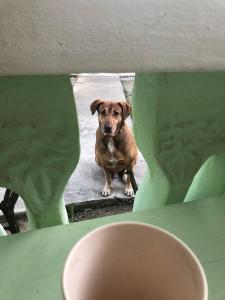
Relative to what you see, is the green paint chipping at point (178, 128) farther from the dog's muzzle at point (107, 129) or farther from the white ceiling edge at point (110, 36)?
the dog's muzzle at point (107, 129)

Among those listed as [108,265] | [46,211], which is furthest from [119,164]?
[108,265]

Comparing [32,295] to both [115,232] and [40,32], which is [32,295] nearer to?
[115,232]

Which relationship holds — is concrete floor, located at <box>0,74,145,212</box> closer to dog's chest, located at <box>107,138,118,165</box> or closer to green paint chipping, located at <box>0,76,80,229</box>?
dog's chest, located at <box>107,138,118,165</box>

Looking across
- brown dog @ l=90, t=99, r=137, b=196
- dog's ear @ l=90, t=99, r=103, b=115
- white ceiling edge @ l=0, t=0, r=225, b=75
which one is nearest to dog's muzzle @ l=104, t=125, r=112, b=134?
brown dog @ l=90, t=99, r=137, b=196

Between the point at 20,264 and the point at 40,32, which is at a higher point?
the point at 40,32

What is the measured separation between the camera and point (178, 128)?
0.44 meters

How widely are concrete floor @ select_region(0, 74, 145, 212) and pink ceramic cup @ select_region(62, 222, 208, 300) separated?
1.32m

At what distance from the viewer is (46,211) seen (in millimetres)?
503

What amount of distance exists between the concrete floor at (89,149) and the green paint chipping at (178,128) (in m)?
1.19

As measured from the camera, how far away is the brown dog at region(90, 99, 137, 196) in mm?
1967

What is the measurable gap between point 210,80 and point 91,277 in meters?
0.24

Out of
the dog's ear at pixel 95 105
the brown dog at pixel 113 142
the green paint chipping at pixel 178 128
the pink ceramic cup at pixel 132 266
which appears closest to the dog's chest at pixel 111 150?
the brown dog at pixel 113 142

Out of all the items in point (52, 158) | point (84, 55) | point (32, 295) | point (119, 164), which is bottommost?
point (119, 164)

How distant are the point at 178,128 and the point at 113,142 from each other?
170 cm
